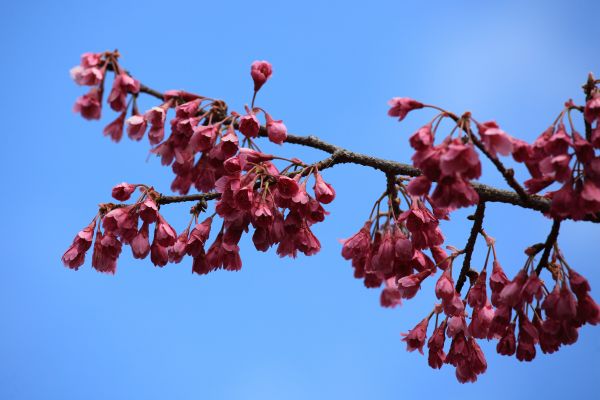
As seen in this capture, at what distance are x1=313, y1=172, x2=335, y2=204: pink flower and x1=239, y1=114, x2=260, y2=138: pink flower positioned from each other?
0.96 feet

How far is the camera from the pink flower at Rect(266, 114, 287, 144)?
8.29 feet

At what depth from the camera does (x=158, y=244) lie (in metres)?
2.67

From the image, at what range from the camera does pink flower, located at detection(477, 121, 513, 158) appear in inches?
79.6

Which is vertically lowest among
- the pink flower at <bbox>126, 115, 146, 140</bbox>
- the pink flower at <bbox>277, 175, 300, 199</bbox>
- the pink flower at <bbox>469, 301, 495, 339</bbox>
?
the pink flower at <bbox>469, 301, 495, 339</bbox>

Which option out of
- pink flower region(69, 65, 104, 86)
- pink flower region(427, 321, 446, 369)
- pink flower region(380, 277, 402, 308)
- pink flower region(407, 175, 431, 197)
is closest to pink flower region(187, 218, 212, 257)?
pink flower region(69, 65, 104, 86)

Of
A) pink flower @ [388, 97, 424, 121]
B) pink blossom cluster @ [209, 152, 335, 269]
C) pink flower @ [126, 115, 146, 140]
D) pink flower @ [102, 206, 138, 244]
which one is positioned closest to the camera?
pink flower @ [388, 97, 424, 121]

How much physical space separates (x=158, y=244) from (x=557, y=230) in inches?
60.4

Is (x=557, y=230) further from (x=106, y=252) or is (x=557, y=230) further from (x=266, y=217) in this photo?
(x=106, y=252)

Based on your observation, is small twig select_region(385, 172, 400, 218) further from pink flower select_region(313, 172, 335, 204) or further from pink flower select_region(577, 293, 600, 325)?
pink flower select_region(577, 293, 600, 325)

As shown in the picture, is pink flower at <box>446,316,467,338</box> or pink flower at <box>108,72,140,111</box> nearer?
pink flower at <box>108,72,140,111</box>

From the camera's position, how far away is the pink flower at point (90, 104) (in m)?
2.40

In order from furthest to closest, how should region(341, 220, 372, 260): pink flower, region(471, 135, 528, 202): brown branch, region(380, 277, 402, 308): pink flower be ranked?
1. region(380, 277, 402, 308): pink flower
2. region(341, 220, 372, 260): pink flower
3. region(471, 135, 528, 202): brown branch

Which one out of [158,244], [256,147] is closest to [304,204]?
[256,147]

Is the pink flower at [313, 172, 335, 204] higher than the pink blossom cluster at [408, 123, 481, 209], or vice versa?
the pink flower at [313, 172, 335, 204]
